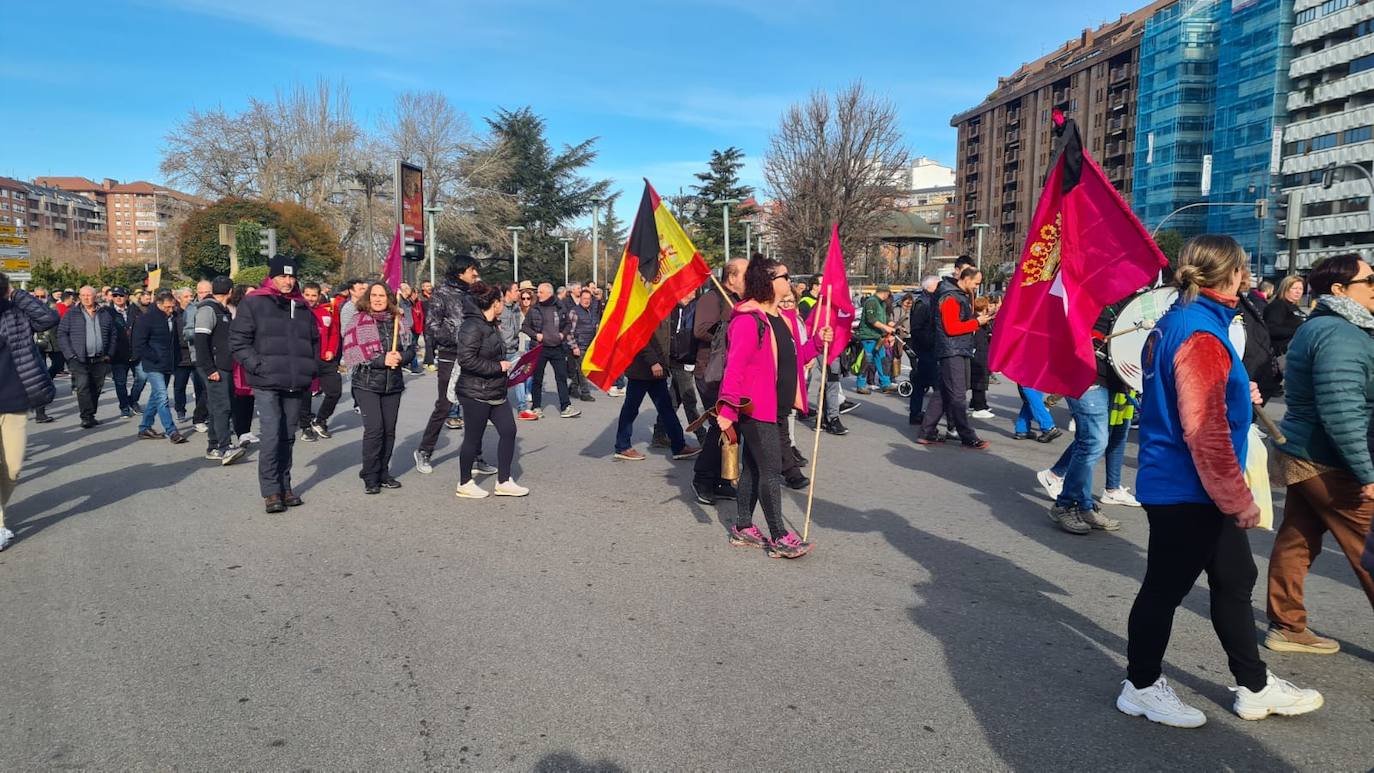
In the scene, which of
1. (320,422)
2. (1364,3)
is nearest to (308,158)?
(320,422)

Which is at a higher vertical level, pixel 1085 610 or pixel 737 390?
pixel 737 390

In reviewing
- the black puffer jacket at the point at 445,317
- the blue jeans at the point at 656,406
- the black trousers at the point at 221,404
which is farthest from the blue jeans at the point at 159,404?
the blue jeans at the point at 656,406

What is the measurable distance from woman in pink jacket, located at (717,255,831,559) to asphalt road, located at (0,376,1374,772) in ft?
1.14

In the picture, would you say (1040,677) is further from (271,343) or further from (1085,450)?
(271,343)

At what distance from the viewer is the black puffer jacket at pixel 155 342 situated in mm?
10590

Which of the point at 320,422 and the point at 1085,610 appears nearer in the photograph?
the point at 1085,610

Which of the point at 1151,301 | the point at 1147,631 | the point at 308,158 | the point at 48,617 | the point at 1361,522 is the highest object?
the point at 308,158

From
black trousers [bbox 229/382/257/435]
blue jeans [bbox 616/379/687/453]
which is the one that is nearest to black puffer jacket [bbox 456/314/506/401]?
blue jeans [bbox 616/379/687/453]

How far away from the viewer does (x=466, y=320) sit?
7.30m

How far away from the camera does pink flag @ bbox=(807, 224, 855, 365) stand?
327 inches

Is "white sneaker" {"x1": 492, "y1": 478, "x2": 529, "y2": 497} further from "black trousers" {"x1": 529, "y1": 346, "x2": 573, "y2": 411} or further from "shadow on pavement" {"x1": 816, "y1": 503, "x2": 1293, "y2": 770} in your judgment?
"black trousers" {"x1": 529, "y1": 346, "x2": 573, "y2": 411}

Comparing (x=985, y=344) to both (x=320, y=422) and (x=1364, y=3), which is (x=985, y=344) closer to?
(x=320, y=422)

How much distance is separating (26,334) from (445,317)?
3.64m

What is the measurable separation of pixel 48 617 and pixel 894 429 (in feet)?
29.1
